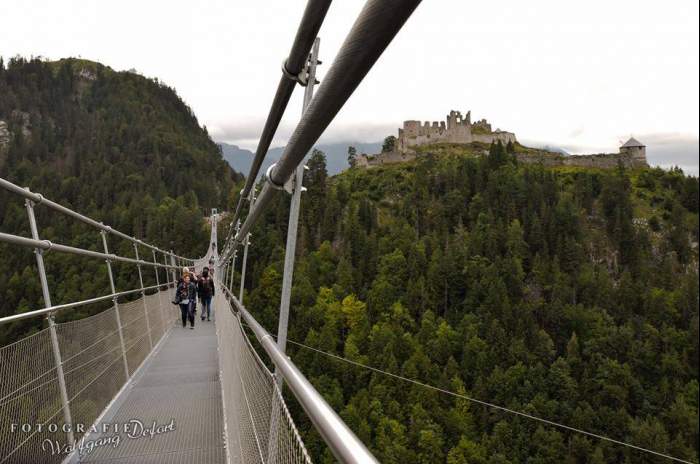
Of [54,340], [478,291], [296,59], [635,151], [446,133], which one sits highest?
[446,133]

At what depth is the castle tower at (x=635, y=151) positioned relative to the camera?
107688mm

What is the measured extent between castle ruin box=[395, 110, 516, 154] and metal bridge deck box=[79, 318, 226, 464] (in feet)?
368

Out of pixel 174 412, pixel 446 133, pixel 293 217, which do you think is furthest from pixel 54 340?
pixel 446 133

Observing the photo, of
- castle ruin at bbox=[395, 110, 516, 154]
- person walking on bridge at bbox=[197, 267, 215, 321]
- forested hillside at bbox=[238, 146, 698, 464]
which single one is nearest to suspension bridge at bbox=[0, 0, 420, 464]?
person walking on bridge at bbox=[197, 267, 215, 321]

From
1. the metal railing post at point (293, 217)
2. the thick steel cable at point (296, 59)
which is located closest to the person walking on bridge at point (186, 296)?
the thick steel cable at point (296, 59)

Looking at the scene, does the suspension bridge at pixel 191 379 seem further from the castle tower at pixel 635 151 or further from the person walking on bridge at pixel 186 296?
the castle tower at pixel 635 151

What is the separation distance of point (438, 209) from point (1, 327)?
10693 cm

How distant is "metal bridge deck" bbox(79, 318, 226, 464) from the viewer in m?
3.31

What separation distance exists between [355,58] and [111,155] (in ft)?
538

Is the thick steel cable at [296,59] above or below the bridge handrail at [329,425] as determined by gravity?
Answer: above

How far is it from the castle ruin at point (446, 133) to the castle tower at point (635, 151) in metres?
22.6

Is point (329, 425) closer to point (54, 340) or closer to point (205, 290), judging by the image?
point (54, 340)

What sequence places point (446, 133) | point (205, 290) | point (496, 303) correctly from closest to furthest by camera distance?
point (205, 290), point (496, 303), point (446, 133)

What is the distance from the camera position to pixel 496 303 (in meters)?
86.9
